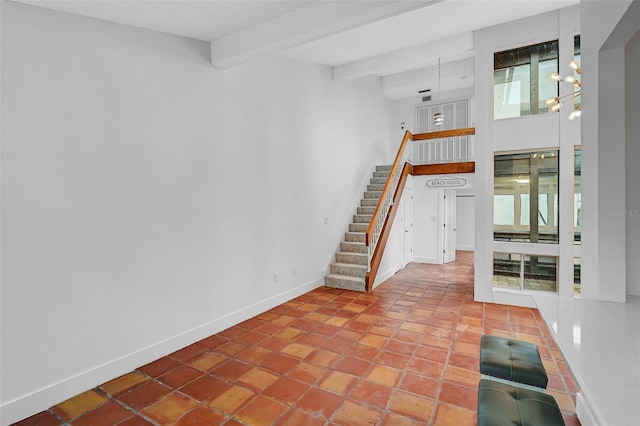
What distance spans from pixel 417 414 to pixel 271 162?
12.3 feet

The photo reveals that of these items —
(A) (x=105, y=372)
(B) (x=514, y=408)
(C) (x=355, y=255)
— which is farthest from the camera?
(C) (x=355, y=255)

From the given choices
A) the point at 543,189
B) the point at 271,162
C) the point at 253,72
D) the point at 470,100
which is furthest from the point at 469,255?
the point at 253,72

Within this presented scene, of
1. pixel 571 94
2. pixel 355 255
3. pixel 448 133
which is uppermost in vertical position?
pixel 448 133

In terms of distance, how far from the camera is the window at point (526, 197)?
16.6 ft

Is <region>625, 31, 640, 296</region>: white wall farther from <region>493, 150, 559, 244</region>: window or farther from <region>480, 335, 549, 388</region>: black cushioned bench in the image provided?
<region>493, 150, 559, 244</region>: window

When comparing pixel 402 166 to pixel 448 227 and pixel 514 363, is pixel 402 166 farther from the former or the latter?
pixel 514 363

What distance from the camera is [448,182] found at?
7.75 meters

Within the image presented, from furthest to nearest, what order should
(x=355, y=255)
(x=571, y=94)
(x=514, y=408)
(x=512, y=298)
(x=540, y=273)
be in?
(x=355, y=255) → (x=512, y=298) → (x=540, y=273) → (x=571, y=94) → (x=514, y=408)

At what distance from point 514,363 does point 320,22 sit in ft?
10.3

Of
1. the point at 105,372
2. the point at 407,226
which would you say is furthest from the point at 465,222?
the point at 105,372

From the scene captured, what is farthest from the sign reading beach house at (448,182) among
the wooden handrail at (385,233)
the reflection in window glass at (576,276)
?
the reflection in window glass at (576,276)

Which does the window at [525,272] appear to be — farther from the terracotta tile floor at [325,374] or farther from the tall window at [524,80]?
the tall window at [524,80]

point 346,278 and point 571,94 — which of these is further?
point 346,278

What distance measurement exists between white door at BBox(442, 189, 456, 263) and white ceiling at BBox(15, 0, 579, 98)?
182 inches
